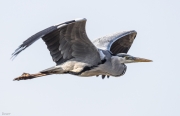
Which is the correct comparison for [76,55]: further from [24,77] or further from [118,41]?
[118,41]

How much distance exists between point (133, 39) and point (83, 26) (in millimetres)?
4024

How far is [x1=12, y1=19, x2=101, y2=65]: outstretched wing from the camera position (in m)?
12.1

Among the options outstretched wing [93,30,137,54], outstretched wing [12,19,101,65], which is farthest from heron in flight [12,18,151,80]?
outstretched wing [93,30,137,54]

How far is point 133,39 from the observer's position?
1617cm

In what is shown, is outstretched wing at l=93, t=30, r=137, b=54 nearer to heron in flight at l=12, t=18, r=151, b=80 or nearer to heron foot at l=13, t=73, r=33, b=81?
heron in flight at l=12, t=18, r=151, b=80

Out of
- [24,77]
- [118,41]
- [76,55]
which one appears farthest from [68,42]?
[118,41]

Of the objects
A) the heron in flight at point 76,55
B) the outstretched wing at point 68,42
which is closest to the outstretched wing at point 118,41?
the heron in flight at point 76,55

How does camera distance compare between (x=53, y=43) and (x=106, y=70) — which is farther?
(x=106, y=70)

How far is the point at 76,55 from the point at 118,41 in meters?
2.80

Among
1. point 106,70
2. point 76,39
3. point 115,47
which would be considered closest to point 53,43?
point 76,39

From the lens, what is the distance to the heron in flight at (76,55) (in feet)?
40.7

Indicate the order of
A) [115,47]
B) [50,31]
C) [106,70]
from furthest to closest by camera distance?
[115,47]
[106,70]
[50,31]

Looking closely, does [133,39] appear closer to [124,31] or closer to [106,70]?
[124,31]

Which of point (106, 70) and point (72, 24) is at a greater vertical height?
point (72, 24)
